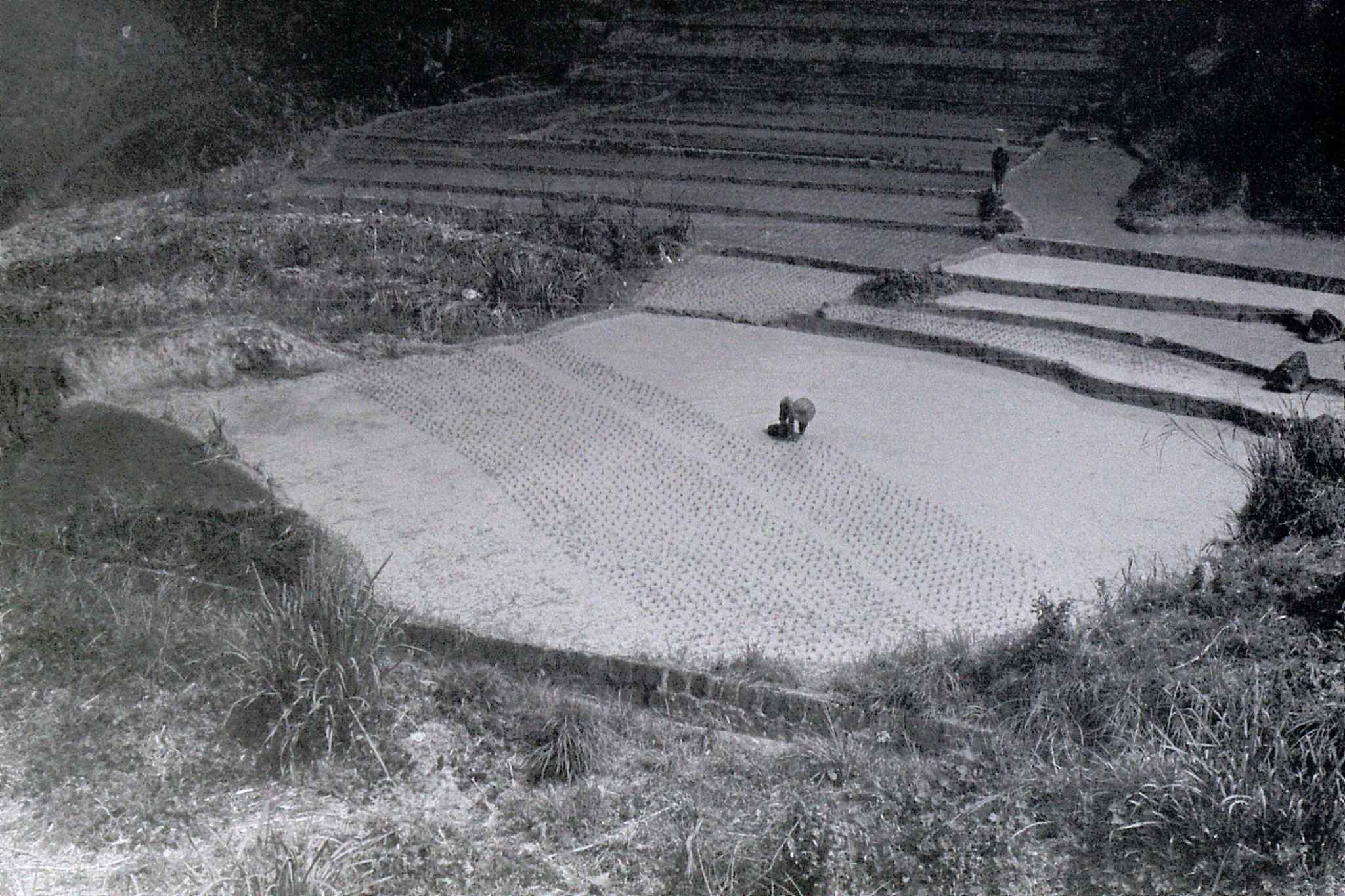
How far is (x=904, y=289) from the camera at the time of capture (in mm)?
8484

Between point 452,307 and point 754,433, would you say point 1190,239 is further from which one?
point 452,307

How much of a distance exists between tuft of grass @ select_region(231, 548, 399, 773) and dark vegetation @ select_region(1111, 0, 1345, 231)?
26.8 feet

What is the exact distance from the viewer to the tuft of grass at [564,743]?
3.60 metres

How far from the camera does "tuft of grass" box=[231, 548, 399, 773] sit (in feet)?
11.9

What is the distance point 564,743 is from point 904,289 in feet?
18.6

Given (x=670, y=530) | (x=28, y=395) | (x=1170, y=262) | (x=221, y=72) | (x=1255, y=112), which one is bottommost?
(x=670, y=530)

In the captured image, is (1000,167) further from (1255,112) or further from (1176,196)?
(1255,112)

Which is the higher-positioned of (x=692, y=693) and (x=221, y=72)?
(x=221, y=72)

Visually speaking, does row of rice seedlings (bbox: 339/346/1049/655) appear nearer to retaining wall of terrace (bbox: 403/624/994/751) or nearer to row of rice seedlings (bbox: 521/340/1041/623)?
row of rice seedlings (bbox: 521/340/1041/623)

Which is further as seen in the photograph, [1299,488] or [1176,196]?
[1176,196]

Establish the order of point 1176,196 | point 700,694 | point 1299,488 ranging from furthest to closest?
point 1176,196 → point 1299,488 → point 700,694

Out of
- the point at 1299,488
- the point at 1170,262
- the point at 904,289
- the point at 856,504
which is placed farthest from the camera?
the point at 1170,262

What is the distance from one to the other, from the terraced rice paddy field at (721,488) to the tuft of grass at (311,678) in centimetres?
84

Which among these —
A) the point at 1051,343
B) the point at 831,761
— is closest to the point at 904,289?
the point at 1051,343
